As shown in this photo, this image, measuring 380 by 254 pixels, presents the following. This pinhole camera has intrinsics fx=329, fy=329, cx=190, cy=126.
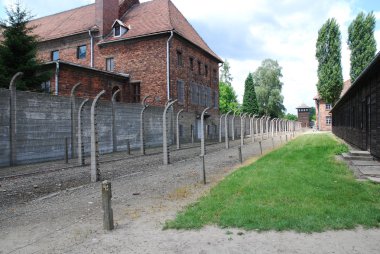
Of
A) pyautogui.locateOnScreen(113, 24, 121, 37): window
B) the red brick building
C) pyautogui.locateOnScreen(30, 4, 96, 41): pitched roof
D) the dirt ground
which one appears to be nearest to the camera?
the dirt ground

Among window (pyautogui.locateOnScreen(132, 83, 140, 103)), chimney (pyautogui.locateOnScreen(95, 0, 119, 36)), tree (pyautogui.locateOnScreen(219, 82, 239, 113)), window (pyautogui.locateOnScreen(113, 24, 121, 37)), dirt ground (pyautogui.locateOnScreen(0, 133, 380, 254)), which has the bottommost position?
dirt ground (pyautogui.locateOnScreen(0, 133, 380, 254))

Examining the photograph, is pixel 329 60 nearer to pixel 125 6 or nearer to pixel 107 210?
pixel 125 6

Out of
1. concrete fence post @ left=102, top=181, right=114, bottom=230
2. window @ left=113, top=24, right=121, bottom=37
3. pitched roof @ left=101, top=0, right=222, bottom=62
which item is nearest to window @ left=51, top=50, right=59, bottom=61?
pitched roof @ left=101, top=0, right=222, bottom=62

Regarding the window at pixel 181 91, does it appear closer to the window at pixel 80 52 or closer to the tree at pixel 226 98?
the window at pixel 80 52

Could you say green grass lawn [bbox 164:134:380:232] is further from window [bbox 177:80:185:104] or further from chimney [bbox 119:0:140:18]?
chimney [bbox 119:0:140:18]

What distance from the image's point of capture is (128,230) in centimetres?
475

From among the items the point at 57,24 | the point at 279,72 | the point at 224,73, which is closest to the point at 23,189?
the point at 57,24

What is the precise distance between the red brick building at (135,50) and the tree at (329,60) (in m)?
20.1

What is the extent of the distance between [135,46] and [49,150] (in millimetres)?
17028

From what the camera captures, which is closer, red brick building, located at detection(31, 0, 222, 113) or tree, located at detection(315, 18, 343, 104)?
red brick building, located at detection(31, 0, 222, 113)

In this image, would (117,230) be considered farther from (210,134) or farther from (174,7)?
(174,7)

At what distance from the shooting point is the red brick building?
2798 centimetres

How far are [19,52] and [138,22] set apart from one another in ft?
47.6

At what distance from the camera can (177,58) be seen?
29.4 metres
